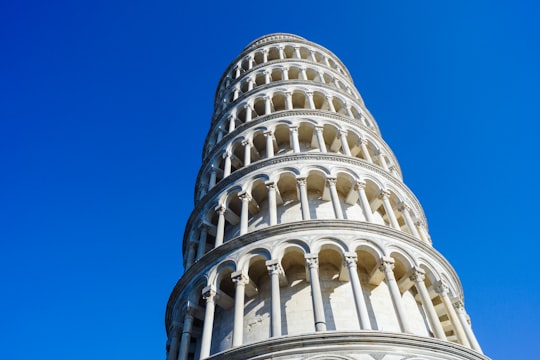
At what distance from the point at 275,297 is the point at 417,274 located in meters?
4.69

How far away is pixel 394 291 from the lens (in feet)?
44.8

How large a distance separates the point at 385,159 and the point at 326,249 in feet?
31.4

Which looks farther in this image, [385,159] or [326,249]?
[385,159]

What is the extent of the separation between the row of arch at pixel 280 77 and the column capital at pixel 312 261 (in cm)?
1462

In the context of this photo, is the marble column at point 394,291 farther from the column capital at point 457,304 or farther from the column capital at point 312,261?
the column capital at point 457,304

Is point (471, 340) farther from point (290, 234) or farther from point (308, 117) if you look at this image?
point (308, 117)

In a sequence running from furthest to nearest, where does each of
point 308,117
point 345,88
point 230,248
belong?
1. point 345,88
2. point 308,117
3. point 230,248

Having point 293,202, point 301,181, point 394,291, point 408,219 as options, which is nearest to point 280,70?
point 293,202

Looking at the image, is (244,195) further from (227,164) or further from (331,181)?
(227,164)

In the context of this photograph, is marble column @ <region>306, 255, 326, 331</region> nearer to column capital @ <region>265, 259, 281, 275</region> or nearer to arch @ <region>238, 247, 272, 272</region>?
column capital @ <region>265, 259, 281, 275</region>

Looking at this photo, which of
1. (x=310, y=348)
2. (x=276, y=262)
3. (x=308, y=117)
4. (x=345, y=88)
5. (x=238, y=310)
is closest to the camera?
(x=310, y=348)

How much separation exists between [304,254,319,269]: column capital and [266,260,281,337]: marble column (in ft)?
2.94

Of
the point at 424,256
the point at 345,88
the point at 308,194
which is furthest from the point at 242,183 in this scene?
the point at 345,88

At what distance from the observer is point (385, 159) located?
77.0ft
